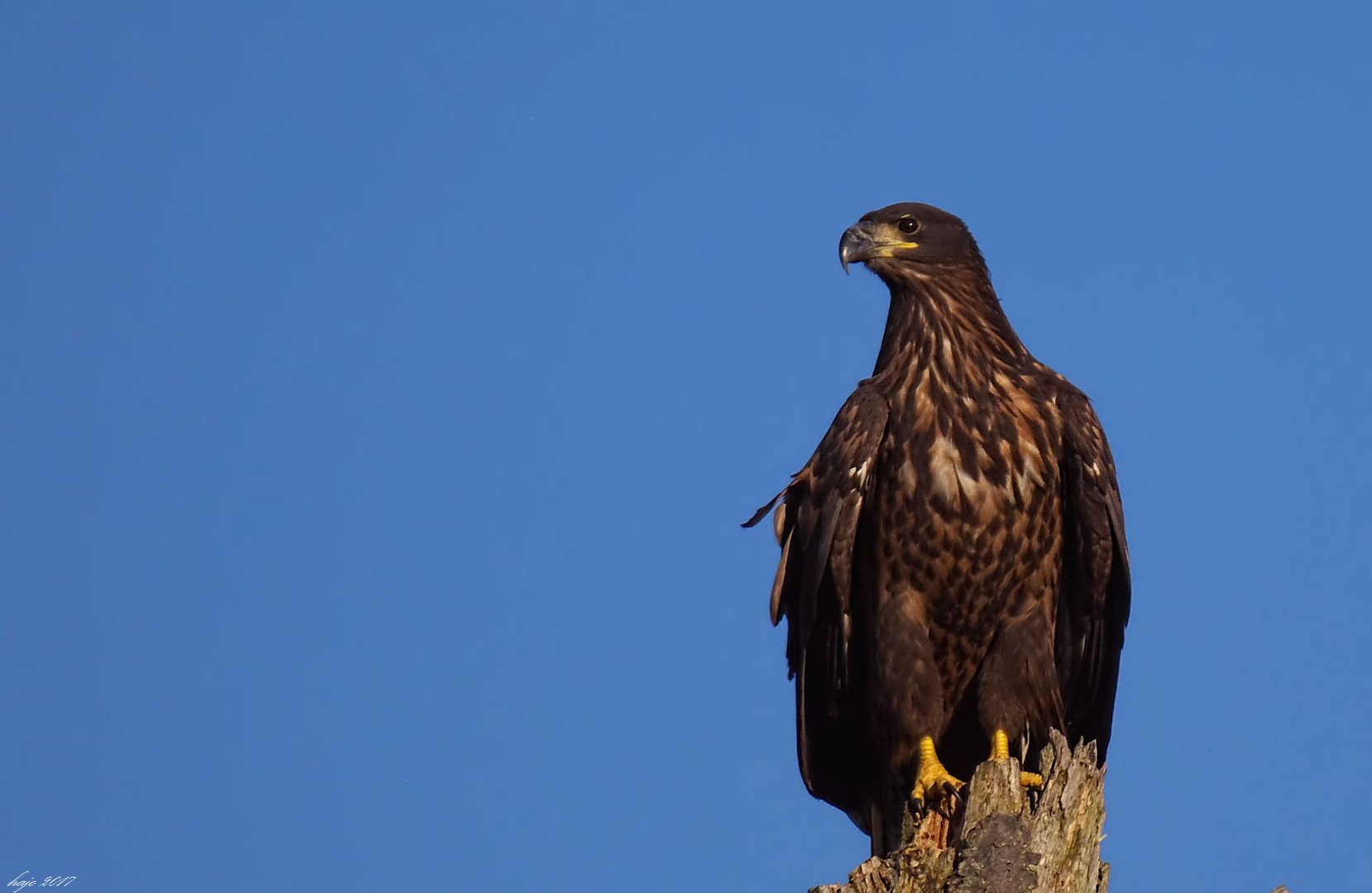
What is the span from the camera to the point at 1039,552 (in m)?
7.93

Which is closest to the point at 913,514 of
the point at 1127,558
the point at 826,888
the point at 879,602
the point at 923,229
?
the point at 879,602

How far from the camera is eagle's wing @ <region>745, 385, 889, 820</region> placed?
26.0 ft

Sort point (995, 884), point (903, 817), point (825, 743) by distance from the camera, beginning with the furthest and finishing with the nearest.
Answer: point (825, 743) → point (903, 817) → point (995, 884)

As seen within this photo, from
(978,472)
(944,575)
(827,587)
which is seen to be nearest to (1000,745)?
(944,575)

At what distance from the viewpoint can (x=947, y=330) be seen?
27.2 feet

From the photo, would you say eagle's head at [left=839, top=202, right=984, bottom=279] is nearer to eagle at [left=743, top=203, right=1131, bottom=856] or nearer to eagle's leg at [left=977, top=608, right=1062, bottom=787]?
eagle at [left=743, top=203, right=1131, bottom=856]

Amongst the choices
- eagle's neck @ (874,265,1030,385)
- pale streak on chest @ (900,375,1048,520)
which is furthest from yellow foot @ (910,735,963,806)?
eagle's neck @ (874,265,1030,385)

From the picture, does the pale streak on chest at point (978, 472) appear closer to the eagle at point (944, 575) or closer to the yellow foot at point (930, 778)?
the eagle at point (944, 575)

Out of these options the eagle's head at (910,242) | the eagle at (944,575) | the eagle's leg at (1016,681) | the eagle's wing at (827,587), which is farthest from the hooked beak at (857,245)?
the eagle's leg at (1016,681)

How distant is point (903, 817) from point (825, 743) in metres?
0.65

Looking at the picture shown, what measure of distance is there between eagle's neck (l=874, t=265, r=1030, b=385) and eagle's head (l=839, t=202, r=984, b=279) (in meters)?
0.05

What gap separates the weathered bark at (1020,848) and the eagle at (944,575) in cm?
128

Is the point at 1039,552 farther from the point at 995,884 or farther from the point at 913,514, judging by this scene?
the point at 995,884

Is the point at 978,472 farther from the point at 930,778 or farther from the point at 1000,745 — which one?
the point at 930,778
